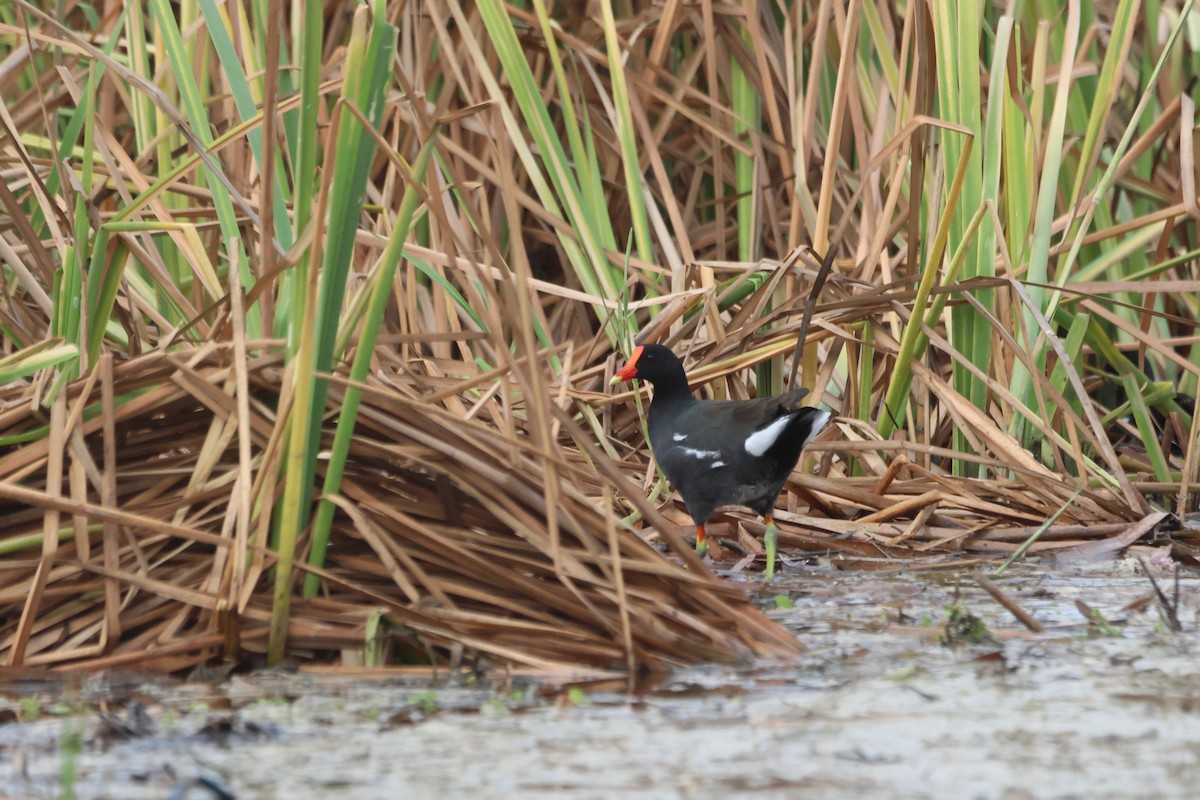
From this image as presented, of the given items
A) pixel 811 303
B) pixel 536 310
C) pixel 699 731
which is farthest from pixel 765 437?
pixel 699 731

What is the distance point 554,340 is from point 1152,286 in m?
1.52

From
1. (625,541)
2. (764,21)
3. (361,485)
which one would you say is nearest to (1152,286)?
(764,21)

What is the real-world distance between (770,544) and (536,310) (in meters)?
0.98

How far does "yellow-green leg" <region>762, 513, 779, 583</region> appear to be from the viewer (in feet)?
9.66

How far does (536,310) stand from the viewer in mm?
3740

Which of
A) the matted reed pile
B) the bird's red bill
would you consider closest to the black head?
the bird's red bill

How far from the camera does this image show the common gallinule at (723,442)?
10.2ft

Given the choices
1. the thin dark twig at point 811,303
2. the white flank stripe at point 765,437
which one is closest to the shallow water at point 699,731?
the white flank stripe at point 765,437

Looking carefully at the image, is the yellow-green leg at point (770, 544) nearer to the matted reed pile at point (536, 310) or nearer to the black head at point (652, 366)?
the matted reed pile at point (536, 310)

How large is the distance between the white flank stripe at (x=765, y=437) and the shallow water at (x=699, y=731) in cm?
89

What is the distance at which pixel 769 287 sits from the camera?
3.59 metres

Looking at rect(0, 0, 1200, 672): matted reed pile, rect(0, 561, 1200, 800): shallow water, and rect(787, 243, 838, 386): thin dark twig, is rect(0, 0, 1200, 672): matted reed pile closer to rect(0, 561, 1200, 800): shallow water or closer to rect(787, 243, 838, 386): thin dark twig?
rect(787, 243, 838, 386): thin dark twig

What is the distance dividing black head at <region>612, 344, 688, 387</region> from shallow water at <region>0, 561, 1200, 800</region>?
132cm

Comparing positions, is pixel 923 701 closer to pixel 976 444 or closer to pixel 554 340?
pixel 976 444
